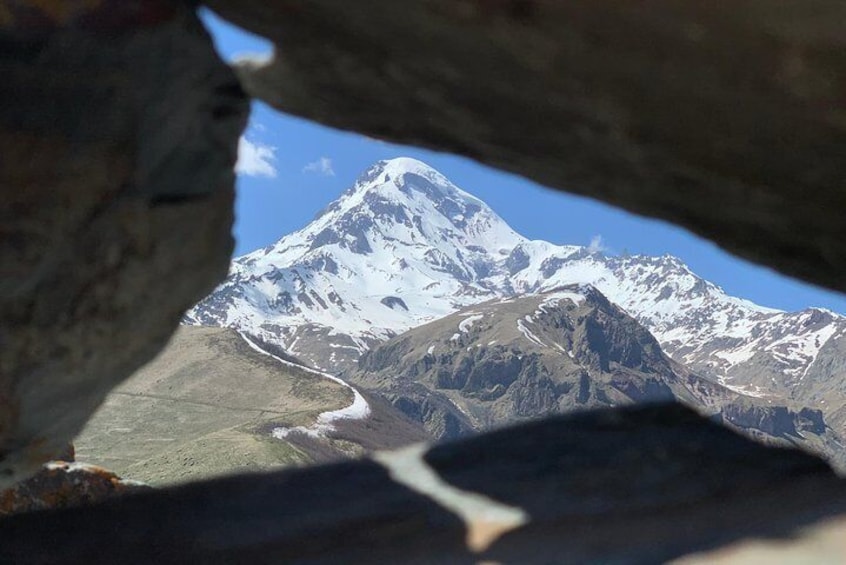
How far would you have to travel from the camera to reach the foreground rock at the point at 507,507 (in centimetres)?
308

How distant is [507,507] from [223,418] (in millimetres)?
97785

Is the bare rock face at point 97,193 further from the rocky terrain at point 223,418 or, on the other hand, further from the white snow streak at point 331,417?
the white snow streak at point 331,417

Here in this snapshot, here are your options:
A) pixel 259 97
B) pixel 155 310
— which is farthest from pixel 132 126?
pixel 155 310

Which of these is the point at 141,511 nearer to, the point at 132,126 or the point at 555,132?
the point at 132,126

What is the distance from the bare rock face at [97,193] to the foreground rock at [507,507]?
1098 mm

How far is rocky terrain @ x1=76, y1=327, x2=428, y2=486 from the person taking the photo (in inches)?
2507

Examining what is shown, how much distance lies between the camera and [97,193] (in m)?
4.58

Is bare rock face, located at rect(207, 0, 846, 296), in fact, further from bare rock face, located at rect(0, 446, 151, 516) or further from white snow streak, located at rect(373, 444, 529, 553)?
bare rock face, located at rect(0, 446, 151, 516)

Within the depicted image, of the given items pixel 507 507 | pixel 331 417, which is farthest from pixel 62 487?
pixel 331 417

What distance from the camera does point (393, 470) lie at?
4535 mm

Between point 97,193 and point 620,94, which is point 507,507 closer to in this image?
point 620,94

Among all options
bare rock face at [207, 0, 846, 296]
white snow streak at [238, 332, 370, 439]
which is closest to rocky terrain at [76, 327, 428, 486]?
white snow streak at [238, 332, 370, 439]

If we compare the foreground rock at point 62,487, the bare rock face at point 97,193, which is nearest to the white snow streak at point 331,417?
the foreground rock at point 62,487

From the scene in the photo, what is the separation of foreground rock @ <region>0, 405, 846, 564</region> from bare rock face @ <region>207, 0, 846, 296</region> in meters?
1.34
